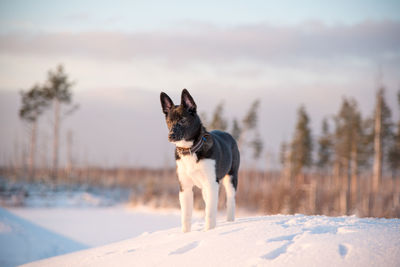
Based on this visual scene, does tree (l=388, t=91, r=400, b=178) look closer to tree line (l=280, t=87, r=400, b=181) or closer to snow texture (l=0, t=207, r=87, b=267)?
tree line (l=280, t=87, r=400, b=181)

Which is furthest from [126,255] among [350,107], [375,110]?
[350,107]

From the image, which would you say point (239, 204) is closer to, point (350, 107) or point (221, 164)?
point (350, 107)

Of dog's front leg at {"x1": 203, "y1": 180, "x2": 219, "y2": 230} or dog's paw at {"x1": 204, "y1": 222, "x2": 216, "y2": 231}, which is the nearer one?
dog's front leg at {"x1": 203, "y1": 180, "x2": 219, "y2": 230}

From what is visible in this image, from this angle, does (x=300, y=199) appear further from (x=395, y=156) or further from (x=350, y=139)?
(x=395, y=156)

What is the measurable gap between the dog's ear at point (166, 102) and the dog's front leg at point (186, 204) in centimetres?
127

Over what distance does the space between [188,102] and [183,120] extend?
300mm

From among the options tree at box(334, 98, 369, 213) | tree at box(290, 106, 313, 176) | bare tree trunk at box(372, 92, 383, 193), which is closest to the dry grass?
bare tree trunk at box(372, 92, 383, 193)

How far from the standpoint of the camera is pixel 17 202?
89.2 feet

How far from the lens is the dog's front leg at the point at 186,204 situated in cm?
541

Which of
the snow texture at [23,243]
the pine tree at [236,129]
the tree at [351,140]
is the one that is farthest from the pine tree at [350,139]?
the snow texture at [23,243]

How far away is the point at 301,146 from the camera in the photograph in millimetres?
42281

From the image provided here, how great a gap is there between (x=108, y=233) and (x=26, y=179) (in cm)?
2588

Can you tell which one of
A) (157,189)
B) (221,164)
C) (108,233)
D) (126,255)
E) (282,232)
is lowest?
(157,189)

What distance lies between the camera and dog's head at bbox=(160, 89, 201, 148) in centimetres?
482
